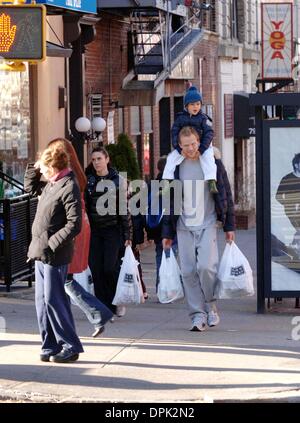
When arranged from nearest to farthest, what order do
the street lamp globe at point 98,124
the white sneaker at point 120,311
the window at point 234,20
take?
the white sneaker at point 120,311 < the street lamp globe at point 98,124 < the window at point 234,20

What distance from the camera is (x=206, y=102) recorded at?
31.2m

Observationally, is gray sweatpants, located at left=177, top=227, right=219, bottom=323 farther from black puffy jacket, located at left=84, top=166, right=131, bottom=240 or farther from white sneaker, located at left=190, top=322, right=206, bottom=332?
black puffy jacket, located at left=84, top=166, right=131, bottom=240

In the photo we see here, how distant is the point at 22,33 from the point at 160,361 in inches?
159

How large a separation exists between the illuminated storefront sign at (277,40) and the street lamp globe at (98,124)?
1180 cm

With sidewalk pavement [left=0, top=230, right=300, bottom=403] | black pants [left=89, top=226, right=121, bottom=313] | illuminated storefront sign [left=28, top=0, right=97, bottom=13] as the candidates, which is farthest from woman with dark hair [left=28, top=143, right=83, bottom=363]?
illuminated storefront sign [left=28, top=0, right=97, bottom=13]

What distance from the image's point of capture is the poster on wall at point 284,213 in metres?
12.0

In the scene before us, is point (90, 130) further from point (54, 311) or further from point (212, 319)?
point (54, 311)

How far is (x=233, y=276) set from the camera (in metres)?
11.0

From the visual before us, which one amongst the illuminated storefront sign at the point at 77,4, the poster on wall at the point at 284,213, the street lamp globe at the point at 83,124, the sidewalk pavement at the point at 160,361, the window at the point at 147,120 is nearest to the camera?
the sidewalk pavement at the point at 160,361

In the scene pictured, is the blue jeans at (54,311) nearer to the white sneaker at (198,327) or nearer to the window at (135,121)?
the white sneaker at (198,327)

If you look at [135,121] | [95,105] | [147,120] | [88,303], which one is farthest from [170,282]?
[147,120]

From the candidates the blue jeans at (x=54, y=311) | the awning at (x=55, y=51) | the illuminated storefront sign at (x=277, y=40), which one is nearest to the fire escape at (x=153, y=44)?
the awning at (x=55, y=51)

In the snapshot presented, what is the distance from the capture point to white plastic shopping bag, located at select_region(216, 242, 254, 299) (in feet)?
35.8
